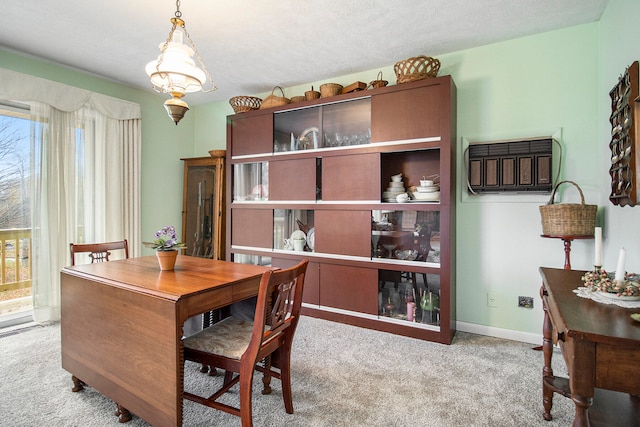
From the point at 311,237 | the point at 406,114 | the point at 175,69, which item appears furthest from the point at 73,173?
the point at 406,114

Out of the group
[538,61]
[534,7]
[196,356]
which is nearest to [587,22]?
[538,61]

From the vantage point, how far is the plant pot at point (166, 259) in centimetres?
199

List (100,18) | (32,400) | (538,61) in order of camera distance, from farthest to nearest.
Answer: (538,61) → (100,18) → (32,400)

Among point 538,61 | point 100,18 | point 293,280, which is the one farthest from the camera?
point 538,61

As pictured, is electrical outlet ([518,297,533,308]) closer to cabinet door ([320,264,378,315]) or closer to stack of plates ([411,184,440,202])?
stack of plates ([411,184,440,202])

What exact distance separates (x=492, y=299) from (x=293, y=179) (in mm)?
2238

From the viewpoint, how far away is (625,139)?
5.97 feet

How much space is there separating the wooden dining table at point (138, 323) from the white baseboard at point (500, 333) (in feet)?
6.92

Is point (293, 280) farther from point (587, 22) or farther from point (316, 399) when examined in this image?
point (587, 22)

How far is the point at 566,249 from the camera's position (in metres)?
2.43

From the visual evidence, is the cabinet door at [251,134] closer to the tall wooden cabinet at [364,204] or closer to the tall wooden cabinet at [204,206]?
the tall wooden cabinet at [364,204]

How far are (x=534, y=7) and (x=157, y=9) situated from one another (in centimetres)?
271

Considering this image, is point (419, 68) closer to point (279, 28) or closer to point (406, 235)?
point (279, 28)

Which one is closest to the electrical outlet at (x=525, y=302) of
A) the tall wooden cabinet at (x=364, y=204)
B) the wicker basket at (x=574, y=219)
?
the tall wooden cabinet at (x=364, y=204)
